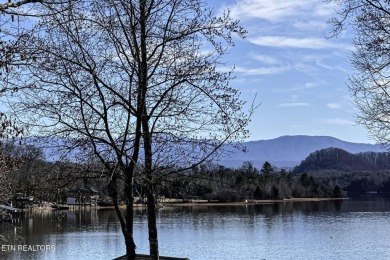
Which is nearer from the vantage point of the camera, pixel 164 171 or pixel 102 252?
pixel 164 171

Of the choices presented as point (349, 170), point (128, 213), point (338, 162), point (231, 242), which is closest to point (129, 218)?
point (128, 213)

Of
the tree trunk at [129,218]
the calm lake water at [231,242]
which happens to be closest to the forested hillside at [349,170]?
the calm lake water at [231,242]

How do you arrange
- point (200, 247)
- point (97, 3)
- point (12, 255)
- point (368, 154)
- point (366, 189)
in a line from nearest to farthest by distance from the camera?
point (97, 3) < point (12, 255) < point (200, 247) < point (366, 189) < point (368, 154)

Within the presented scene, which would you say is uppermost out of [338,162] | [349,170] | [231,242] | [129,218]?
[338,162]

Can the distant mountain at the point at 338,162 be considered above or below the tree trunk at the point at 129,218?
above

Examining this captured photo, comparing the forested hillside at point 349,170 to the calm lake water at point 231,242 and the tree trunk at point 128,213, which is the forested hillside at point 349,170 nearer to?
the calm lake water at point 231,242

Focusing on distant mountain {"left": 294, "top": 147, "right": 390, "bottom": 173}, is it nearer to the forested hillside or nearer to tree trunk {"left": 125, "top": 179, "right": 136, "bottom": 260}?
the forested hillside

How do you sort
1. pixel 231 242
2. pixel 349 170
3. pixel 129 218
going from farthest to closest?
1. pixel 349 170
2. pixel 231 242
3. pixel 129 218

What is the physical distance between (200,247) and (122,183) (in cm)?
2374

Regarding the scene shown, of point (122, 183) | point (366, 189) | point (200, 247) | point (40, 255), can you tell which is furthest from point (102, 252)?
point (366, 189)

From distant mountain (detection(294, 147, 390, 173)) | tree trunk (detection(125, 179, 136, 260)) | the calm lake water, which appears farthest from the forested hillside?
tree trunk (detection(125, 179, 136, 260))

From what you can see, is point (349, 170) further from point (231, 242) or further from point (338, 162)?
point (231, 242)

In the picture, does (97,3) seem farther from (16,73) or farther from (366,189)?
(366,189)

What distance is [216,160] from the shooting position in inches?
303
